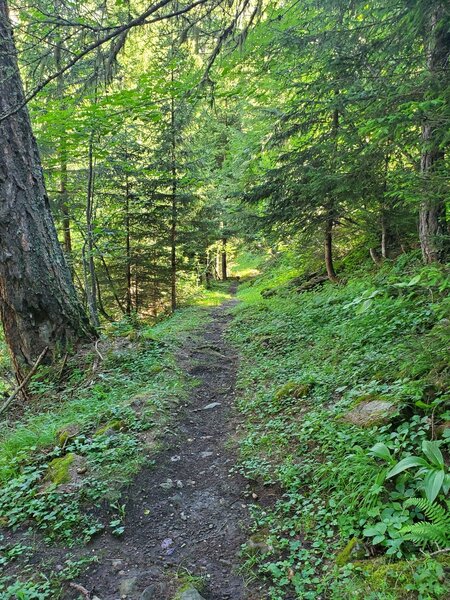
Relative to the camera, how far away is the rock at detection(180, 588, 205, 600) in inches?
93.3

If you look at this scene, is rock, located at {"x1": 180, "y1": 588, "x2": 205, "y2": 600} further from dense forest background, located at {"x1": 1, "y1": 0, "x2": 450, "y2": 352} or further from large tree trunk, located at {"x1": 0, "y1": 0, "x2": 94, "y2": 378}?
large tree trunk, located at {"x1": 0, "y1": 0, "x2": 94, "y2": 378}

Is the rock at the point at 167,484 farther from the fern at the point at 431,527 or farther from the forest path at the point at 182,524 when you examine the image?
the fern at the point at 431,527

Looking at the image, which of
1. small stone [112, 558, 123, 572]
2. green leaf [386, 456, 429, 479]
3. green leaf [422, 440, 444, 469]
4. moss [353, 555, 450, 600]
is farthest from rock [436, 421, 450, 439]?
small stone [112, 558, 123, 572]

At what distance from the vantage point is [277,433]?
4.24 m

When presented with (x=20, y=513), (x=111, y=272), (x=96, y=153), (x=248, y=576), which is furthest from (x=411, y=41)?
(x=111, y=272)

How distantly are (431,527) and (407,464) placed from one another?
0.43 meters

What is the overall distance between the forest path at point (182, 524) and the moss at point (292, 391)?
73 centimetres

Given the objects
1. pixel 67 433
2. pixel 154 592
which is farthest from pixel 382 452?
pixel 67 433

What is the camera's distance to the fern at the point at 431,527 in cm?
213

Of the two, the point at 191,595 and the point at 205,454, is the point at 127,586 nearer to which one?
the point at 191,595

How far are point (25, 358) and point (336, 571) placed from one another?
6.07 metres

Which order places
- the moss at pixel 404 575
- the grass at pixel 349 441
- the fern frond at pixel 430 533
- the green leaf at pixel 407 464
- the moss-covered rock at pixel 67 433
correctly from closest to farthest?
the moss at pixel 404 575, the fern frond at pixel 430 533, the grass at pixel 349 441, the green leaf at pixel 407 464, the moss-covered rock at pixel 67 433

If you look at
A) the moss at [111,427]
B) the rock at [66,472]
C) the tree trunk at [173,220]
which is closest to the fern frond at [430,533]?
the rock at [66,472]

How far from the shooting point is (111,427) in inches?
173
